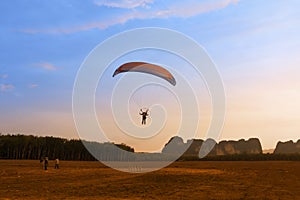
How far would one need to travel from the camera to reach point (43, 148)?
95562mm

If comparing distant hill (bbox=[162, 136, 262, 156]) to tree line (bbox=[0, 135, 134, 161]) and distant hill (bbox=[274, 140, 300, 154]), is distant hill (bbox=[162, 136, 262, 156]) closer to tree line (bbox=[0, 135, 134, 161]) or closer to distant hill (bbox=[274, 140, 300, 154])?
distant hill (bbox=[274, 140, 300, 154])

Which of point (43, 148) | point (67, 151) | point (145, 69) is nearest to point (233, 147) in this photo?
point (67, 151)

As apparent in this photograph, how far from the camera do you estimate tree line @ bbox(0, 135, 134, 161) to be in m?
91.8

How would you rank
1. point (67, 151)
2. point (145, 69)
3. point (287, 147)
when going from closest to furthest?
point (145, 69) < point (67, 151) < point (287, 147)

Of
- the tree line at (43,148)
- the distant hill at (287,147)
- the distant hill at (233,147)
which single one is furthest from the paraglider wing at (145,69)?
the distant hill at (287,147)

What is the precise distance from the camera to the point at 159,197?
58.8 feet

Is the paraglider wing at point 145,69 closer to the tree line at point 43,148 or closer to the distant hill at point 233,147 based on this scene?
the tree line at point 43,148

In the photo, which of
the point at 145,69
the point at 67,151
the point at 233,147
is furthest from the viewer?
the point at 233,147

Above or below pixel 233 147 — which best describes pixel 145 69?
below

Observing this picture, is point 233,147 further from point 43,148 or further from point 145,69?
point 145,69

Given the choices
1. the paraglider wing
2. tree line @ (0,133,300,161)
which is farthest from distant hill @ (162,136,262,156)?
the paraglider wing

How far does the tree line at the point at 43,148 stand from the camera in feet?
301

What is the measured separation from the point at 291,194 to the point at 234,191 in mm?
2826

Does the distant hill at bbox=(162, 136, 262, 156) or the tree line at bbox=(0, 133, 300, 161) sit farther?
the distant hill at bbox=(162, 136, 262, 156)
